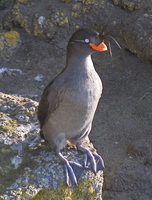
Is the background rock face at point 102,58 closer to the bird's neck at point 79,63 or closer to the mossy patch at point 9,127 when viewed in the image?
the mossy patch at point 9,127

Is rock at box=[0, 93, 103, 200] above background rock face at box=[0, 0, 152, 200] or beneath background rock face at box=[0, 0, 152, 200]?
above

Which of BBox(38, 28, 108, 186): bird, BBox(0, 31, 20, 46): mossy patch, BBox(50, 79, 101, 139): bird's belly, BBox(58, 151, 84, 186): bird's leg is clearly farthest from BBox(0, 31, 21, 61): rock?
BBox(58, 151, 84, 186): bird's leg

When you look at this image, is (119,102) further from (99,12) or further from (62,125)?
(62,125)

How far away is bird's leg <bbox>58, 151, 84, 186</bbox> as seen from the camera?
4602mm

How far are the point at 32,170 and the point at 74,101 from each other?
2.35 ft

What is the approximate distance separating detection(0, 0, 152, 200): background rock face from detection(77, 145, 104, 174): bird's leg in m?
1.75

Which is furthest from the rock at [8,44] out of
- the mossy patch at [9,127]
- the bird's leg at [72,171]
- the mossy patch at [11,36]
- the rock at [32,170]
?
the bird's leg at [72,171]

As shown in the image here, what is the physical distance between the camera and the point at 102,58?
817cm

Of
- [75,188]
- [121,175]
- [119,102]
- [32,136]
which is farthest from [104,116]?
[75,188]

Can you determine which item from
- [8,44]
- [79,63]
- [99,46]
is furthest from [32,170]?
[8,44]

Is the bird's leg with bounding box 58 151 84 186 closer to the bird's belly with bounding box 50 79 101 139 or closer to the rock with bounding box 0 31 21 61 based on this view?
the bird's belly with bounding box 50 79 101 139

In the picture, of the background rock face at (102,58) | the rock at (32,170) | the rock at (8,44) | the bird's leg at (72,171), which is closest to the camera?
the rock at (32,170)

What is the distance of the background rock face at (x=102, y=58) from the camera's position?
716 centimetres

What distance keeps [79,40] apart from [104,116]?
2.75 metres
